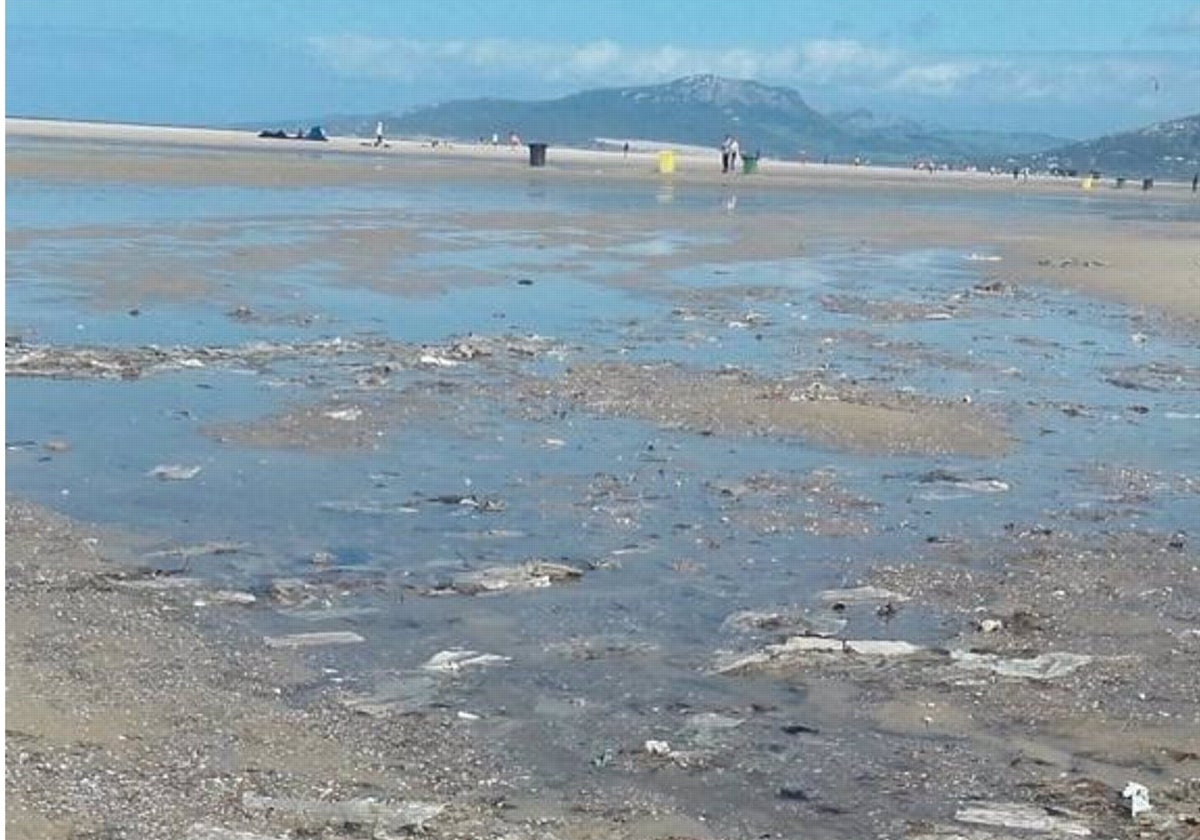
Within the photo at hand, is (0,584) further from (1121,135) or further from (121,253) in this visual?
(1121,135)

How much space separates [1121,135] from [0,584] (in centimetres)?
18095

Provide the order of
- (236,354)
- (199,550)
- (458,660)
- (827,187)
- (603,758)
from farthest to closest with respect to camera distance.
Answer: (827,187), (236,354), (199,550), (458,660), (603,758)

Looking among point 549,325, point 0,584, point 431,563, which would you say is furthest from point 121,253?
point 0,584

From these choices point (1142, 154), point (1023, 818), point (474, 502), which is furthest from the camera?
point (1142, 154)

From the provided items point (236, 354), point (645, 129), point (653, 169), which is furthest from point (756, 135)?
point (236, 354)

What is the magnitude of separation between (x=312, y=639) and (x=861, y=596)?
9.30 feet

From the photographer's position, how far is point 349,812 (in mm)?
5945

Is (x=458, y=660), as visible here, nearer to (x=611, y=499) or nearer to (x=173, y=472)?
(x=611, y=499)

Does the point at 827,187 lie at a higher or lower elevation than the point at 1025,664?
lower

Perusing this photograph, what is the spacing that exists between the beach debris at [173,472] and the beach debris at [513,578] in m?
2.90

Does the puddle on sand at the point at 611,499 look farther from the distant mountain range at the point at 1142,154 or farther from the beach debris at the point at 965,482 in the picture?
the distant mountain range at the point at 1142,154

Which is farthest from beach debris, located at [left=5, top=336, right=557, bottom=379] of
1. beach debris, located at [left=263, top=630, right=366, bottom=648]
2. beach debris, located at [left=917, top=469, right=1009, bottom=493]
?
beach debris, located at [left=263, top=630, right=366, bottom=648]

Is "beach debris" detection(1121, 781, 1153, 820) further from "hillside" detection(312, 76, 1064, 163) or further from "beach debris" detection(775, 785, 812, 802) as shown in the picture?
"hillside" detection(312, 76, 1064, 163)

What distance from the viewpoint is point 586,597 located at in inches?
358
